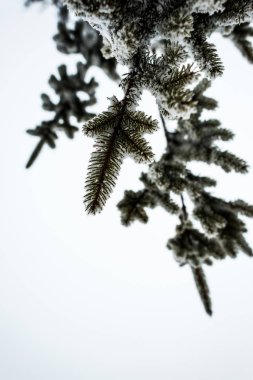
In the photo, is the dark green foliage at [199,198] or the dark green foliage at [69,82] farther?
the dark green foliage at [69,82]

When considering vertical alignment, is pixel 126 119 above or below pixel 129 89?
below

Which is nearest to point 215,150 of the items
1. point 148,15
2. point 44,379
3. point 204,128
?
point 204,128

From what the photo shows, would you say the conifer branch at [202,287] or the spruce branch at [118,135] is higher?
the spruce branch at [118,135]

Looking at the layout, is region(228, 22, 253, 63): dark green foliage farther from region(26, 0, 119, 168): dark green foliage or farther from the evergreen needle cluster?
region(26, 0, 119, 168): dark green foliage

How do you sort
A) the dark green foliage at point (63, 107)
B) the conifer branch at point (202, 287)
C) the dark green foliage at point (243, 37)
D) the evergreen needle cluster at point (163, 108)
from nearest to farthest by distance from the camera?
the evergreen needle cluster at point (163, 108)
the conifer branch at point (202, 287)
the dark green foliage at point (243, 37)
the dark green foliage at point (63, 107)

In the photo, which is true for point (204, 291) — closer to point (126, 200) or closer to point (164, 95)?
point (126, 200)

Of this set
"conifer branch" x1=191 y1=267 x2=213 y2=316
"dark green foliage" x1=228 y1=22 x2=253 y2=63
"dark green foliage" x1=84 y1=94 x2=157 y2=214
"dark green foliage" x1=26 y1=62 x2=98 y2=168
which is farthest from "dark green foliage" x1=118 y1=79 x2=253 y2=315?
"dark green foliage" x1=26 y1=62 x2=98 y2=168

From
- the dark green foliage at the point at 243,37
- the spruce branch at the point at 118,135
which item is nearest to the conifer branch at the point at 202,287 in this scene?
the spruce branch at the point at 118,135

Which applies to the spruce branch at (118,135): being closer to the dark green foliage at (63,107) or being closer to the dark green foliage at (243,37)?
the dark green foliage at (243,37)
